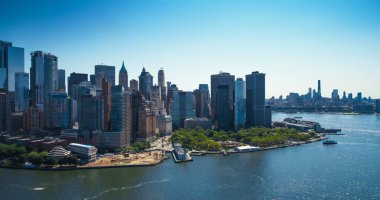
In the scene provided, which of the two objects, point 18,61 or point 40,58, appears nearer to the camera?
point 40,58

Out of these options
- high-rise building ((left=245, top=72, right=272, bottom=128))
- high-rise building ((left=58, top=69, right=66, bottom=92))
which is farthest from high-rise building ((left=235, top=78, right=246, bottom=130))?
high-rise building ((left=58, top=69, right=66, bottom=92))

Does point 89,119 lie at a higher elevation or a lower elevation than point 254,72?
lower

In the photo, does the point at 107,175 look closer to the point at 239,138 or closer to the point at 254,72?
the point at 239,138

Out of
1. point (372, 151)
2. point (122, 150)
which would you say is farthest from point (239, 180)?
point (372, 151)

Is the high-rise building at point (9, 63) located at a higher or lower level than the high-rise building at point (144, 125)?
higher

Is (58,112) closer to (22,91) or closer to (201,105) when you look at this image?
(22,91)

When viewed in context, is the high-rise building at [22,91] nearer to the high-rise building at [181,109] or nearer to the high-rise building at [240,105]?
the high-rise building at [181,109]

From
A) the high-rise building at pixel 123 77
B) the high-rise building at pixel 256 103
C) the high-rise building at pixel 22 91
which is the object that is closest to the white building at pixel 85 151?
the high-rise building at pixel 256 103
